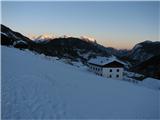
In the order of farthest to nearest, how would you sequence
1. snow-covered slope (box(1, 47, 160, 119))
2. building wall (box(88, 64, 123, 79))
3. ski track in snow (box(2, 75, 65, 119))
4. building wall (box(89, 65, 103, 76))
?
building wall (box(89, 65, 103, 76)) → building wall (box(88, 64, 123, 79)) → snow-covered slope (box(1, 47, 160, 119)) → ski track in snow (box(2, 75, 65, 119))

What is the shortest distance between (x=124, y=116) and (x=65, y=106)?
3.06m

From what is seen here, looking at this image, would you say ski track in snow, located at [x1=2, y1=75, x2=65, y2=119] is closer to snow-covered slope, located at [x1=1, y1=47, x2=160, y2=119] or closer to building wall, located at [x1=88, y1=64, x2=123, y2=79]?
snow-covered slope, located at [x1=1, y1=47, x2=160, y2=119]

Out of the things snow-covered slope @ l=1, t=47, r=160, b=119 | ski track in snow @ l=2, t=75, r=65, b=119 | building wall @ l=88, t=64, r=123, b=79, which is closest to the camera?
ski track in snow @ l=2, t=75, r=65, b=119

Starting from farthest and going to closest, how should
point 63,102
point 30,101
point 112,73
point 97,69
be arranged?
1. point 97,69
2. point 112,73
3. point 63,102
4. point 30,101

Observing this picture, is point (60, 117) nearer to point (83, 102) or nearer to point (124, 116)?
Result: point (83, 102)

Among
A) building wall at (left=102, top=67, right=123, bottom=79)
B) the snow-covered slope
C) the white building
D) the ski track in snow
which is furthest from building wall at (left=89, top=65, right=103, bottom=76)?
the ski track in snow

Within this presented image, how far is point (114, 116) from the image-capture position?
9.65 m

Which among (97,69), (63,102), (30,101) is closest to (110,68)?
(97,69)

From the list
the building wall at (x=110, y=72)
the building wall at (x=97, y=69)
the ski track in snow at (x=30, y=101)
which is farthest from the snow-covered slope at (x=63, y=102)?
the building wall at (x=97, y=69)

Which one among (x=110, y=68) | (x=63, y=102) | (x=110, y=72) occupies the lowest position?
(x=110, y=72)

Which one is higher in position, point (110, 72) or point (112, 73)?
point (110, 72)

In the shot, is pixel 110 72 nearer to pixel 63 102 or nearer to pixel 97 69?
pixel 97 69

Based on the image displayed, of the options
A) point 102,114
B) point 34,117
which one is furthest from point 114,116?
point 34,117

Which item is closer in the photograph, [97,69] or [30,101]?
[30,101]
